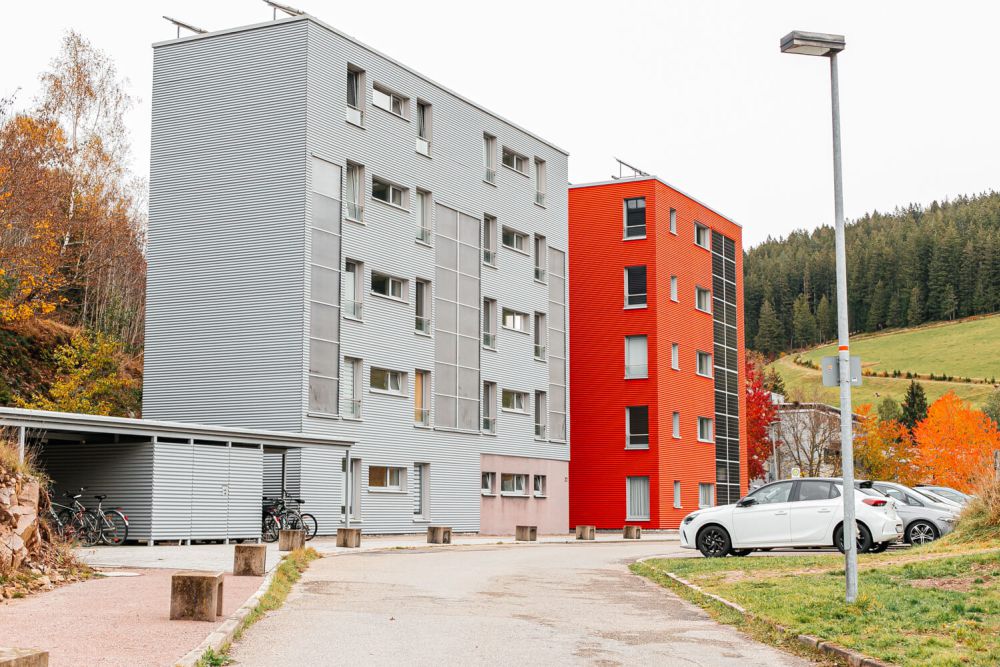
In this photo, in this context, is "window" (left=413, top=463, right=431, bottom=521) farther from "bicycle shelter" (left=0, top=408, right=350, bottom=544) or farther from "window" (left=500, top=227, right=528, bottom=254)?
"window" (left=500, top=227, right=528, bottom=254)

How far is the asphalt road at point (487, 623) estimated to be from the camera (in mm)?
10680

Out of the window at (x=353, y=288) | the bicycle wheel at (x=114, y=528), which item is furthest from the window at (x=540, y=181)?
the bicycle wheel at (x=114, y=528)

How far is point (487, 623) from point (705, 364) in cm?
4760

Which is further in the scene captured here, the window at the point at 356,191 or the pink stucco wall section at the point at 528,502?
the pink stucco wall section at the point at 528,502

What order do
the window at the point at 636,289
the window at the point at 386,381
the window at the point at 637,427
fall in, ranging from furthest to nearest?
the window at the point at 636,289
the window at the point at 637,427
the window at the point at 386,381

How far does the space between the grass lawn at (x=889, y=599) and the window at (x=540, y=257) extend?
98.6 ft

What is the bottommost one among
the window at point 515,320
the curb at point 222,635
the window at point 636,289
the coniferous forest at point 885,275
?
the curb at point 222,635

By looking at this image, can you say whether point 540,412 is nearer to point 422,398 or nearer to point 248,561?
point 422,398

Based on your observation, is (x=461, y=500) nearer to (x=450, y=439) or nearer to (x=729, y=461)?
(x=450, y=439)

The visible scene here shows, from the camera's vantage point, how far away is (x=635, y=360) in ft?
177

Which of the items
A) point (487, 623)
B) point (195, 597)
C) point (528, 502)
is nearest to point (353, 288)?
point (528, 502)

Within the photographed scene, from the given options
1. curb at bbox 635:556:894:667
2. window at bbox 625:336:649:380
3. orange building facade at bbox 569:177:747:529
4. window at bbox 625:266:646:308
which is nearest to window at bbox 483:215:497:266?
orange building facade at bbox 569:177:747:529

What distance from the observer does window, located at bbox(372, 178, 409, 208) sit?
4119 cm

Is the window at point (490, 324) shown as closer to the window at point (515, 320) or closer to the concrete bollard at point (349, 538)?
the window at point (515, 320)
